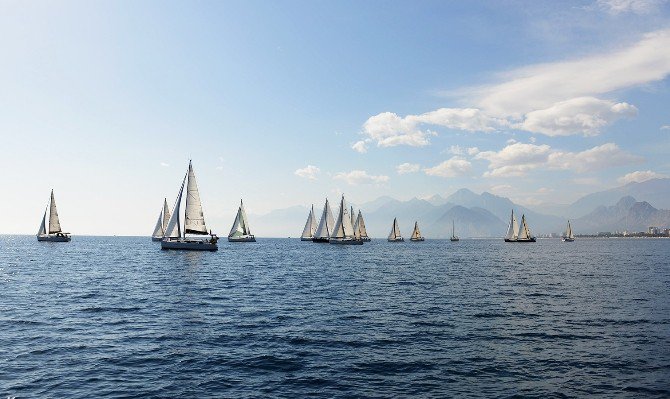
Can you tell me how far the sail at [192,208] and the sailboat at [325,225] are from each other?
79.4 meters

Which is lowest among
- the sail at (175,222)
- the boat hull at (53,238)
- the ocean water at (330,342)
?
the ocean water at (330,342)

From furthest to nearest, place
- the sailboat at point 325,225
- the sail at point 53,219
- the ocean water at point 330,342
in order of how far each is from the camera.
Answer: the sailboat at point 325,225 < the sail at point 53,219 < the ocean water at point 330,342

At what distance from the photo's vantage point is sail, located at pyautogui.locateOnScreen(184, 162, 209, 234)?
289 ft

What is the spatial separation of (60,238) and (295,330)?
16197 centimetres

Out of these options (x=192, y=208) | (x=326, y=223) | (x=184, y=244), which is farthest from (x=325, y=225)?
(x=192, y=208)

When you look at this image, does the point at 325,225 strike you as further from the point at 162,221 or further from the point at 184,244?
the point at 184,244

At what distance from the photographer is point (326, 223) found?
6713 inches

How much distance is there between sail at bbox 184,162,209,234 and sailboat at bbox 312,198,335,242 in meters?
79.4

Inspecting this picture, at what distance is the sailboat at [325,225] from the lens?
167000 millimetres

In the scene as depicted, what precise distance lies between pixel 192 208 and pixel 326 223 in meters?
86.1

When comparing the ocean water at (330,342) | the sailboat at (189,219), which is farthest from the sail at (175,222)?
the ocean water at (330,342)

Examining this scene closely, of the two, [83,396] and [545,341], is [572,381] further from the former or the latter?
[83,396]

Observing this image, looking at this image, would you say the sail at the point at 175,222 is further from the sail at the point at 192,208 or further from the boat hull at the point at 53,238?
the boat hull at the point at 53,238

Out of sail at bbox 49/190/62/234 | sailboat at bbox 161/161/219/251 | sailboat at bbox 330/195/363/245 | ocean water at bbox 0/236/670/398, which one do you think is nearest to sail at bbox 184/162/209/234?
sailboat at bbox 161/161/219/251
